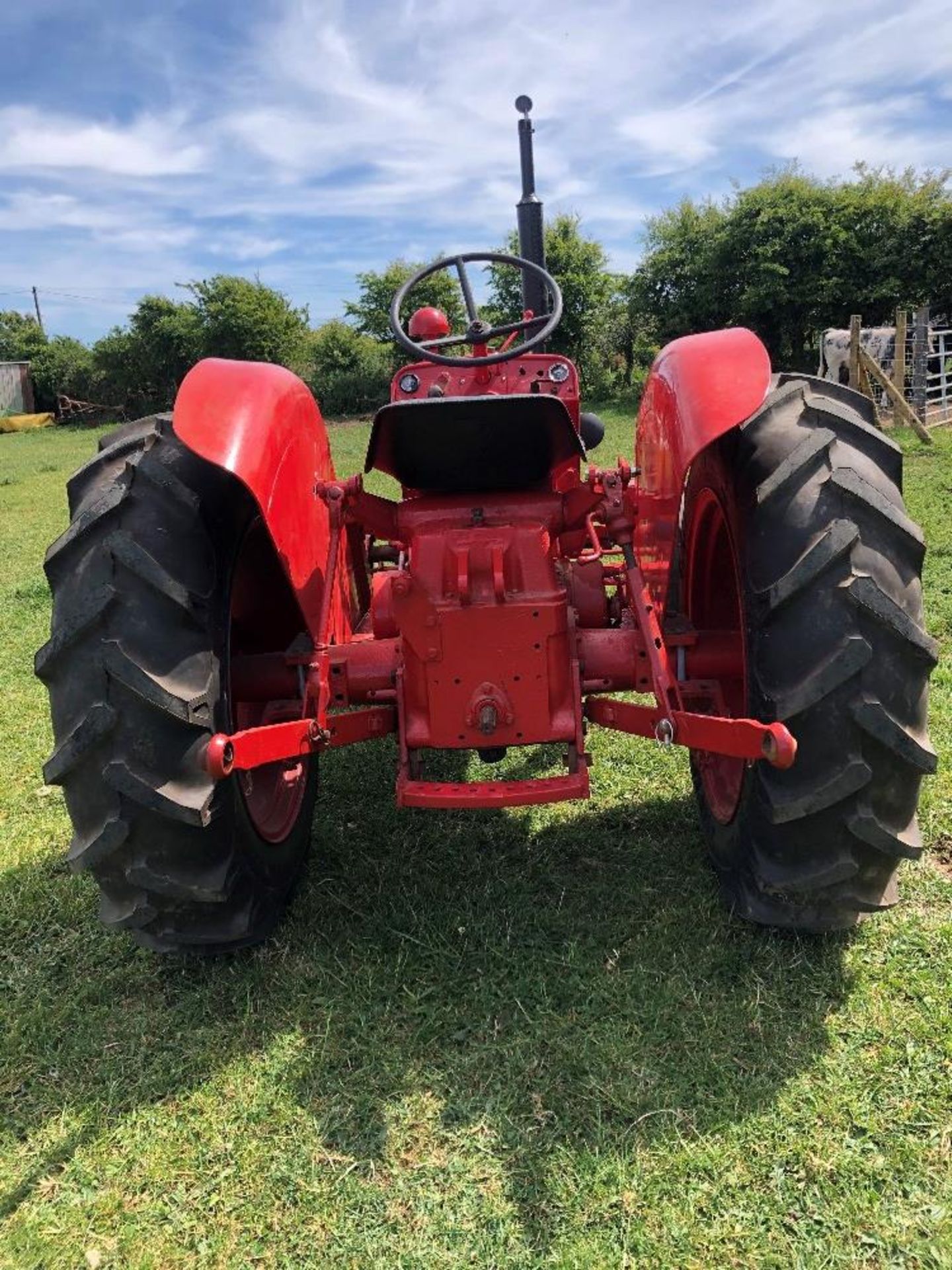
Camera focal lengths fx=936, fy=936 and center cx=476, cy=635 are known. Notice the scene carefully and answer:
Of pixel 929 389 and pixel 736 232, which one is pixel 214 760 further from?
pixel 736 232

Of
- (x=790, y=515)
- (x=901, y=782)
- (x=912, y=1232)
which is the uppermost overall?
(x=790, y=515)

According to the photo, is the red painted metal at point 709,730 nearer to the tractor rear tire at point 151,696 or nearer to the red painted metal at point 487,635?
the red painted metal at point 487,635

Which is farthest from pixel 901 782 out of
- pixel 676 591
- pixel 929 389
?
pixel 929 389

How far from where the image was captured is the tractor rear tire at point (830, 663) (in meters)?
2.07

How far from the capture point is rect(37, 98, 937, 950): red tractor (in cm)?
211

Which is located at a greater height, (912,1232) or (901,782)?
(901,782)

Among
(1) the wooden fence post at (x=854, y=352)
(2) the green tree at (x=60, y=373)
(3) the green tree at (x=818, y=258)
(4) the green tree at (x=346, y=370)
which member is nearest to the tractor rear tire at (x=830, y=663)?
(1) the wooden fence post at (x=854, y=352)

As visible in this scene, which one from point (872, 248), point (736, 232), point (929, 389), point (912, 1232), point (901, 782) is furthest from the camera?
point (736, 232)

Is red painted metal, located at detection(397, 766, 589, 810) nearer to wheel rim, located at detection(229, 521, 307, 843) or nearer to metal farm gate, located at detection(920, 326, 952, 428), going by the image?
wheel rim, located at detection(229, 521, 307, 843)

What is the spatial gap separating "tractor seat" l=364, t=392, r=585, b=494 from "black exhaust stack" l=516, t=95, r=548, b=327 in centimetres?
157

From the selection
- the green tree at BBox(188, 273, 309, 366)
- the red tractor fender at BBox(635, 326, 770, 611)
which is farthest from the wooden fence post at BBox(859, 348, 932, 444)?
the green tree at BBox(188, 273, 309, 366)

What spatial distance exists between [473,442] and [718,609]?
1.28m

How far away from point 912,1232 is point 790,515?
1.45 meters

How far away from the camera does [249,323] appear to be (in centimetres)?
3194
